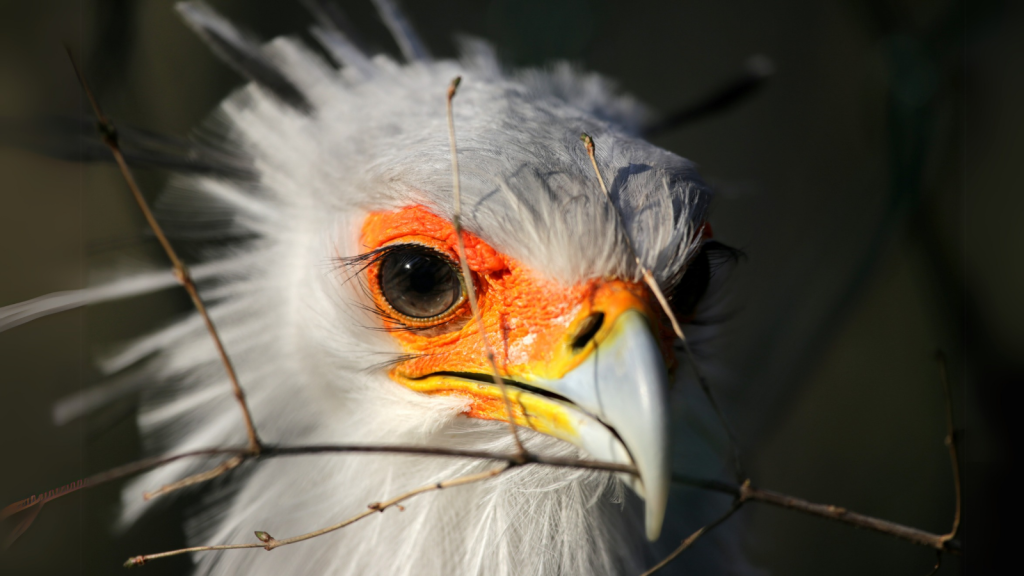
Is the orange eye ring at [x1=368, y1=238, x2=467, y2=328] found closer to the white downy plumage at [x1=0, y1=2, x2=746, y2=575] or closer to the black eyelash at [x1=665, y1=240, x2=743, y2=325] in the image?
the white downy plumage at [x1=0, y1=2, x2=746, y2=575]

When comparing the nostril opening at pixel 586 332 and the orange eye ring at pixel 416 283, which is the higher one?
the orange eye ring at pixel 416 283

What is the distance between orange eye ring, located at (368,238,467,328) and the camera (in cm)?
108

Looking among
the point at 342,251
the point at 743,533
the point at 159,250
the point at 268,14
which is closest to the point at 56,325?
the point at 159,250

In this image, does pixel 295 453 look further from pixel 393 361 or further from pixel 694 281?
pixel 694 281

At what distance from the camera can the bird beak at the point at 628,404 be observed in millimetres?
856

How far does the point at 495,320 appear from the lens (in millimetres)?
1049

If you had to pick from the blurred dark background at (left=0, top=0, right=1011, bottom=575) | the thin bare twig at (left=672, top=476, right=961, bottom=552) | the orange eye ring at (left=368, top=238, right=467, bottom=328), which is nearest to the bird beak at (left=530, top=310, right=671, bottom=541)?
the thin bare twig at (left=672, top=476, right=961, bottom=552)

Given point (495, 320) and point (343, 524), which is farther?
point (495, 320)

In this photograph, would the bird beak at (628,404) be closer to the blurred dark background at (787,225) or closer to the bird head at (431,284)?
the bird head at (431,284)

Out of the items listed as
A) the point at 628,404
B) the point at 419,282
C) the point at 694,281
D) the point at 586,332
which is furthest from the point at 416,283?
the point at 694,281

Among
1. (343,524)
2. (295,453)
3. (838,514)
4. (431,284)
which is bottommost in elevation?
(838,514)

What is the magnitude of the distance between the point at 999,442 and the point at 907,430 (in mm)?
2197

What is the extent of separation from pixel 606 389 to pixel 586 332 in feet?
0.33

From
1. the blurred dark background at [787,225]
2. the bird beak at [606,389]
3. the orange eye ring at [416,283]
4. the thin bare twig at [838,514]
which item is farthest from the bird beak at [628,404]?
the blurred dark background at [787,225]
